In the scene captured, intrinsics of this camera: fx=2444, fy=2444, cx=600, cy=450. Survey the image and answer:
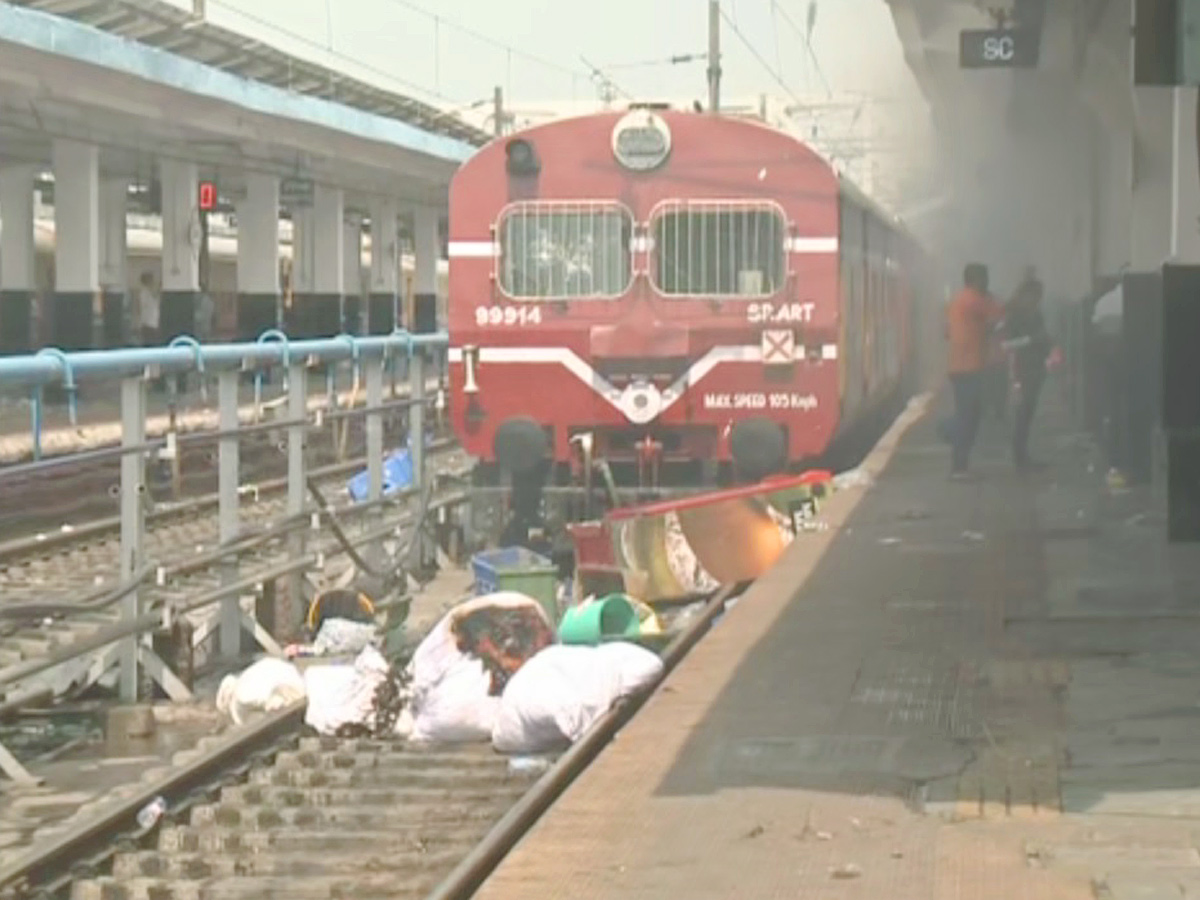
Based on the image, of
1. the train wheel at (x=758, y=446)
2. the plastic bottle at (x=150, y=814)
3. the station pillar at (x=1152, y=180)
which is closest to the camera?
the plastic bottle at (x=150, y=814)

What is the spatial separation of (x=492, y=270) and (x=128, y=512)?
588cm

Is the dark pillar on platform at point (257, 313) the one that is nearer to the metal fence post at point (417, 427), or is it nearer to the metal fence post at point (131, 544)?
the metal fence post at point (417, 427)

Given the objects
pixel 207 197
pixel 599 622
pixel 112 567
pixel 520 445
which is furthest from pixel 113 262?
pixel 599 622

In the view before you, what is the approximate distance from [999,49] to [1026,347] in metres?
2.41

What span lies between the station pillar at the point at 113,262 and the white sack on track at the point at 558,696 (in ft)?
89.3

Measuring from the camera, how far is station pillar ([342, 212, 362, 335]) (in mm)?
46656

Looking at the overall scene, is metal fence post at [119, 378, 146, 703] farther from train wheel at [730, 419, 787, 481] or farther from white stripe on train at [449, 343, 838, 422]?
train wheel at [730, 419, 787, 481]

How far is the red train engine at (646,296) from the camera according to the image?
1583 centimetres

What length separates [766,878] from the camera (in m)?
5.91

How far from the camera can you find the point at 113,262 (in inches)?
1526

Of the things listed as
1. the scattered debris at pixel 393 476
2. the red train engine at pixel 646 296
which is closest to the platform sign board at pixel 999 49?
the red train engine at pixel 646 296

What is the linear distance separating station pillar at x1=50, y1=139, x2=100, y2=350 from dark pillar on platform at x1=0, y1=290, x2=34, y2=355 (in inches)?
58.0

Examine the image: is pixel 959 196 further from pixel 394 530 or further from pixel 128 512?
pixel 128 512

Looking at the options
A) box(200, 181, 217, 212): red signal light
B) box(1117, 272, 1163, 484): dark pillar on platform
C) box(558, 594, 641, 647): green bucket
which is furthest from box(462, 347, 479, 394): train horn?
box(200, 181, 217, 212): red signal light
